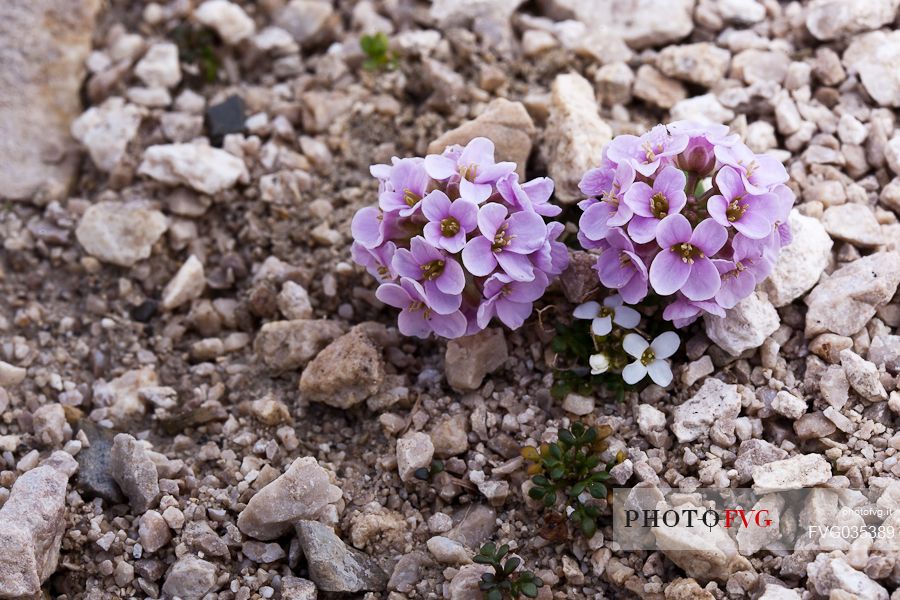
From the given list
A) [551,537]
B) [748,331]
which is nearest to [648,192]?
[748,331]

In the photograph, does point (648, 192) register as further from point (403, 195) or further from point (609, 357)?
point (403, 195)

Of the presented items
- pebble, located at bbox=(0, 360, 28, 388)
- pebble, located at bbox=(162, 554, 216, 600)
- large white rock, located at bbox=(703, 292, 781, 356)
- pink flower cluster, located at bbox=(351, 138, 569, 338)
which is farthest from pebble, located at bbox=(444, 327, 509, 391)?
pebble, located at bbox=(0, 360, 28, 388)

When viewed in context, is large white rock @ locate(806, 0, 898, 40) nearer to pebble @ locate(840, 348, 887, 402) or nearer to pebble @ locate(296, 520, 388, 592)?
pebble @ locate(840, 348, 887, 402)

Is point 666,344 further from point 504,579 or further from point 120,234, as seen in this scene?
point 120,234

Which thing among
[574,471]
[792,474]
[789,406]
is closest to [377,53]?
[574,471]

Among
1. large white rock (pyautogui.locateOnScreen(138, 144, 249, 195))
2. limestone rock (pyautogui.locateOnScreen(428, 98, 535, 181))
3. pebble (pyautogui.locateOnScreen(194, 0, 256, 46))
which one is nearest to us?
limestone rock (pyautogui.locateOnScreen(428, 98, 535, 181))
